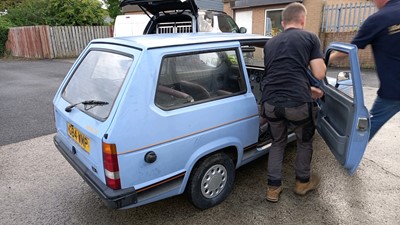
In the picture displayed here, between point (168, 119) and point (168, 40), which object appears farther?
point (168, 40)

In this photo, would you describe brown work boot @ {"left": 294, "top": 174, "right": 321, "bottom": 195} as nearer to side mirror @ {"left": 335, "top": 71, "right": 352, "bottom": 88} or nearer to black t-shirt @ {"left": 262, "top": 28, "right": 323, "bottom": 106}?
black t-shirt @ {"left": 262, "top": 28, "right": 323, "bottom": 106}

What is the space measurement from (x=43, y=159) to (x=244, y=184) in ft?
8.89

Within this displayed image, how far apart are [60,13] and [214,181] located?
57.9 ft

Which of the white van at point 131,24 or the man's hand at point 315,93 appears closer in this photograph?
the man's hand at point 315,93

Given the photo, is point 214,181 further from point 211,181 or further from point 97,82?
point 97,82

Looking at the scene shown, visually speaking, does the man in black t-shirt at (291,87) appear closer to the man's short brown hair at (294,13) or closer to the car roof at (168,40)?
the man's short brown hair at (294,13)

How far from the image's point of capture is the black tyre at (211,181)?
2.69 m

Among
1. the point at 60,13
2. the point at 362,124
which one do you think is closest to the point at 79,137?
the point at 362,124

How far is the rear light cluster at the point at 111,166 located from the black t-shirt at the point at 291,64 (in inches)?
60.8

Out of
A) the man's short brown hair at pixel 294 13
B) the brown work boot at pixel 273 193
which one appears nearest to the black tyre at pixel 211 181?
the brown work boot at pixel 273 193

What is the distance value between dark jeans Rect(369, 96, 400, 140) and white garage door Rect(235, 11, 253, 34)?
11.9 meters

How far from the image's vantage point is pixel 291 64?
2697 mm

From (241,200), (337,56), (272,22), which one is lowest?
(241,200)

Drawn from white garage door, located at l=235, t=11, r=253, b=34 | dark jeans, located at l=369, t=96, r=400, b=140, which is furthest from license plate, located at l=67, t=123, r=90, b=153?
white garage door, located at l=235, t=11, r=253, b=34
